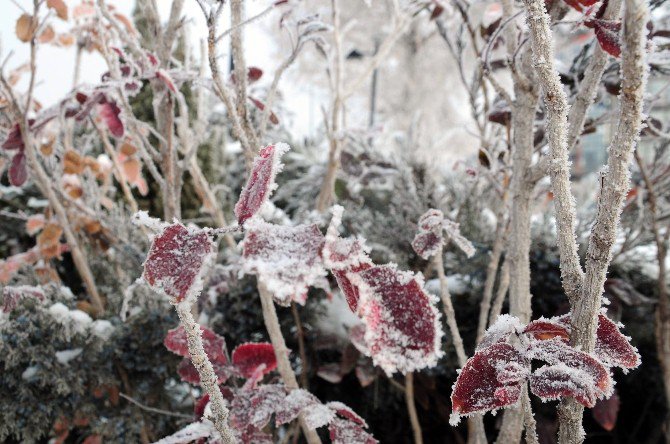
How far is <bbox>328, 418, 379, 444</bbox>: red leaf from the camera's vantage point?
704 millimetres

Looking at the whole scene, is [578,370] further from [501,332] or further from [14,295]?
[14,295]

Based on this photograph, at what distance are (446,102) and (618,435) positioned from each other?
13483mm

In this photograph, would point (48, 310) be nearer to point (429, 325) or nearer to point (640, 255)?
point (429, 325)

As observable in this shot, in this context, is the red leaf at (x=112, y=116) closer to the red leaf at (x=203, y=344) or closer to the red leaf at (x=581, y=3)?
the red leaf at (x=203, y=344)

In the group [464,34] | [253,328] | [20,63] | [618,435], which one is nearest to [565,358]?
[464,34]

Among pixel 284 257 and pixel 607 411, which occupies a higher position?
pixel 284 257

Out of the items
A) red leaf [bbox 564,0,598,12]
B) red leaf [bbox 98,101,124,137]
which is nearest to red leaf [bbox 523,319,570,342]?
red leaf [bbox 564,0,598,12]

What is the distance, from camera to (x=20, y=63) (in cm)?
164

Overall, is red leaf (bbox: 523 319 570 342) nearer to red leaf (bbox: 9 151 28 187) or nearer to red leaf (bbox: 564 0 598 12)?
red leaf (bbox: 564 0 598 12)

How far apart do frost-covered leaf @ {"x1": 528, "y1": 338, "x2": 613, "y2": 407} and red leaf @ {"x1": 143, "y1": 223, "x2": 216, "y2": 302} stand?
0.36 meters

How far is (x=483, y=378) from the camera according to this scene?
529 mm

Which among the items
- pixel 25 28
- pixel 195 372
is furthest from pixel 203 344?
pixel 25 28

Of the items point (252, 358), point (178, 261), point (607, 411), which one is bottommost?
point (607, 411)

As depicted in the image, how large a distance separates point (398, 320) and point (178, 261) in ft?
0.73
